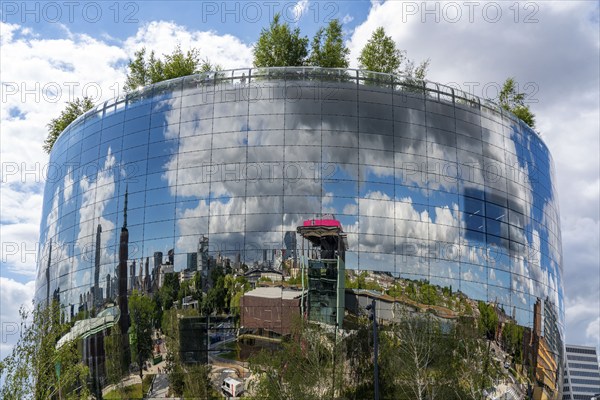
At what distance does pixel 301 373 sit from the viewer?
28.9 metres

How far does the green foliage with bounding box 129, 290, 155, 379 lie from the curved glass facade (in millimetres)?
1445

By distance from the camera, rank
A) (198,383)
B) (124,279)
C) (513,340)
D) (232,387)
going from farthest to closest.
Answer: (513,340)
(124,279)
(198,383)
(232,387)

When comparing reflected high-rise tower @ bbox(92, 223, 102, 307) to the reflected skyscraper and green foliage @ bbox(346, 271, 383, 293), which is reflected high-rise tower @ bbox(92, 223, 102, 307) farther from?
green foliage @ bbox(346, 271, 383, 293)

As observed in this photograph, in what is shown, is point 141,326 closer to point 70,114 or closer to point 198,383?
point 198,383

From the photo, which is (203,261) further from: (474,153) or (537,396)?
(537,396)

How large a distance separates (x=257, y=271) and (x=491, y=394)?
15.4 m

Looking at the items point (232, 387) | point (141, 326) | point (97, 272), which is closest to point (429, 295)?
point (232, 387)

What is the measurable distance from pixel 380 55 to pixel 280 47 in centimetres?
725

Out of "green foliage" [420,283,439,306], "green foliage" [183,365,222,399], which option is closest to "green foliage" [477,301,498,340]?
"green foliage" [420,283,439,306]

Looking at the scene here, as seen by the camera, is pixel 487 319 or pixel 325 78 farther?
pixel 325 78

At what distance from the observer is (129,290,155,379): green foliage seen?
1378 inches

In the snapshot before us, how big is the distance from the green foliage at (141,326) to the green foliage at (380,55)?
22.3 metres

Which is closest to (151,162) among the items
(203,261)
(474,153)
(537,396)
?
(203,261)

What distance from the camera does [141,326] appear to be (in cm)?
3541
